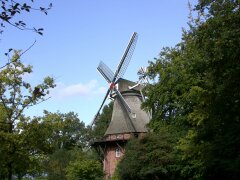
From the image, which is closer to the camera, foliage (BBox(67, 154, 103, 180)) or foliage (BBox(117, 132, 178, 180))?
foliage (BBox(117, 132, 178, 180))

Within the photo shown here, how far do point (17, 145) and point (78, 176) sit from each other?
82.5 feet

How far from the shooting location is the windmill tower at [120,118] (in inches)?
1939

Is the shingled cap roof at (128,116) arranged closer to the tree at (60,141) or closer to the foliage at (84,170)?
the tree at (60,141)

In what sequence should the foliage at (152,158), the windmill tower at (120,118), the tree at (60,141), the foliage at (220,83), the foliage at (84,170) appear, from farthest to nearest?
the windmill tower at (120,118) → the foliage at (84,170) → the foliage at (152,158) → the tree at (60,141) → the foliage at (220,83)

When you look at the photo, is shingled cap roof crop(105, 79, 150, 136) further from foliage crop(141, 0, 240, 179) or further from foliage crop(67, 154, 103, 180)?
foliage crop(141, 0, 240, 179)

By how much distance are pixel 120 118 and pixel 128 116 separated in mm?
1060

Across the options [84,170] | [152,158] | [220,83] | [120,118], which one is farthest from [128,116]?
→ [220,83]

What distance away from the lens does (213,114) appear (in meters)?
17.0

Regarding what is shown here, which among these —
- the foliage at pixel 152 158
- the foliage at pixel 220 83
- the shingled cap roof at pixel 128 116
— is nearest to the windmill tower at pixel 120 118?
the shingled cap roof at pixel 128 116

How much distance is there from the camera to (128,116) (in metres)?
50.7

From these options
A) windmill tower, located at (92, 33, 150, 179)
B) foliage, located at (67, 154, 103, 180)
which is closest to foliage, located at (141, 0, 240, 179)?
foliage, located at (67, 154, 103, 180)

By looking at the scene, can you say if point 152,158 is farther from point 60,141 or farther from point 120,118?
point 120,118

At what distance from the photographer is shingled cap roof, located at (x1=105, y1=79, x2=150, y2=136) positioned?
4988 centimetres

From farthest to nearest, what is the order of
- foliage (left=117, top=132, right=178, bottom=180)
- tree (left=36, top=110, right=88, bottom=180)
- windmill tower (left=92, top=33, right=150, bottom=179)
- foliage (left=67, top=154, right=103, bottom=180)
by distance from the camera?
windmill tower (left=92, top=33, right=150, bottom=179), foliage (left=67, top=154, right=103, bottom=180), foliage (left=117, top=132, right=178, bottom=180), tree (left=36, top=110, right=88, bottom=180)
